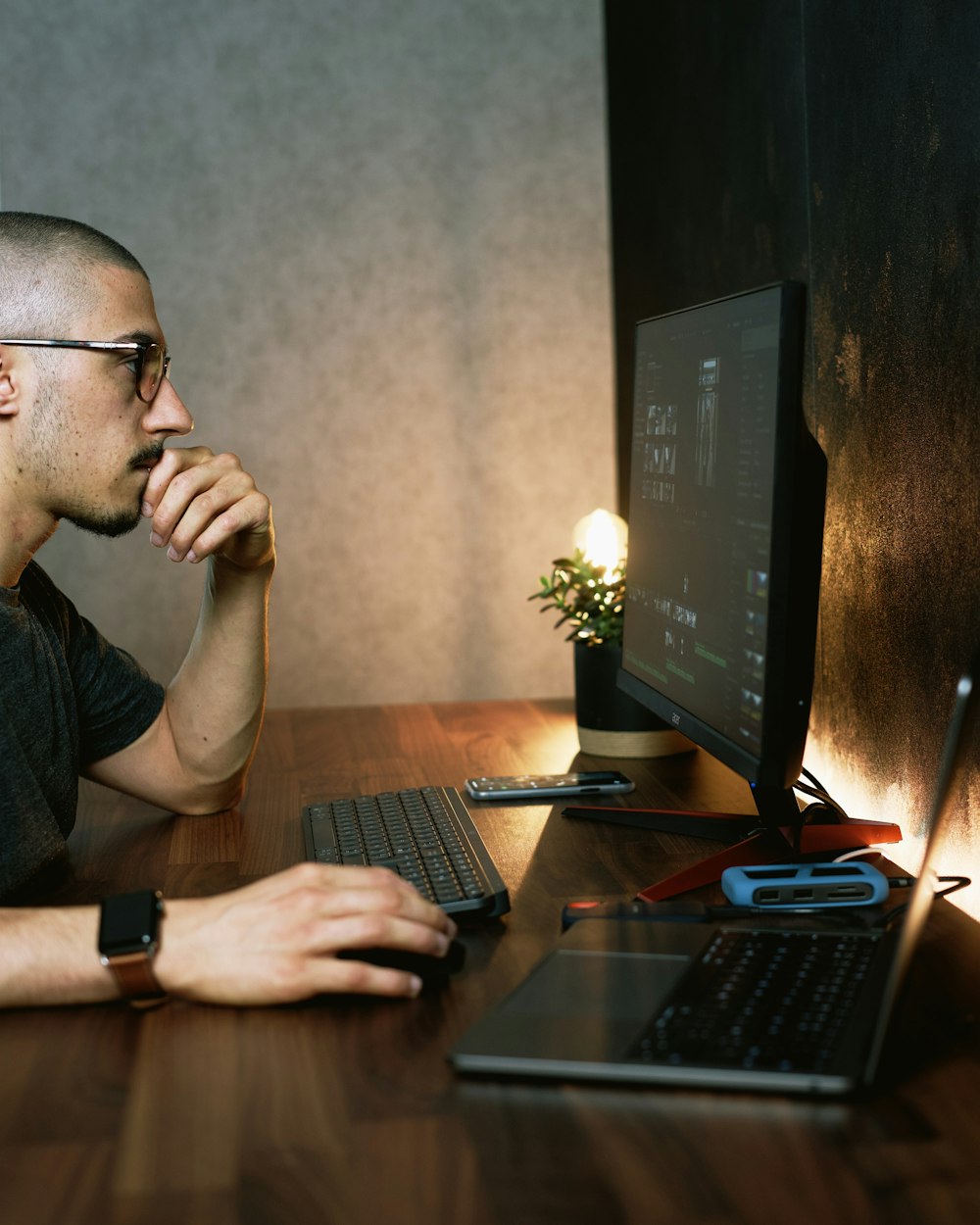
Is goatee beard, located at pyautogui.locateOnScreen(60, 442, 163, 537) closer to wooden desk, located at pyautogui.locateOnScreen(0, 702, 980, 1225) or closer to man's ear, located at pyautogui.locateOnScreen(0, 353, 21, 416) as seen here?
man's ear, located at pyautogui.locateOnScreen(0, 353, 21, 416)

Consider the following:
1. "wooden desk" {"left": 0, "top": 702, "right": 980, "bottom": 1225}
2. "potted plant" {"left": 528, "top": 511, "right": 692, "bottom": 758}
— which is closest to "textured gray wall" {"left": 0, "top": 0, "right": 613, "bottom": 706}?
"potted plant" {"left": 528, "top": 511, "right": 692, "bottom": 758}

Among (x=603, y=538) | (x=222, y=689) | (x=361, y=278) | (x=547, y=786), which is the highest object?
(x=361, y=278)

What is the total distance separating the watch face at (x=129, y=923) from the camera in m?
0.88

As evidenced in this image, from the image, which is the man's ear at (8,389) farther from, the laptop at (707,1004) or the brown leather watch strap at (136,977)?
the laptop at (707,1004)

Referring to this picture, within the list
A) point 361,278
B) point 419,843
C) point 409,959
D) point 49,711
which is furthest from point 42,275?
point 361,278

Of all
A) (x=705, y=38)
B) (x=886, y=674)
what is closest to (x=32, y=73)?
(x=705, y=38)

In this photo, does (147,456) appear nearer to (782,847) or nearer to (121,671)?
(121,671)

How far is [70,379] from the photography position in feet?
4.33

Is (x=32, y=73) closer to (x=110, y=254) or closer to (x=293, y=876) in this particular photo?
(x=110, y=254)

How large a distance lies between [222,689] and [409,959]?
73 centimetres

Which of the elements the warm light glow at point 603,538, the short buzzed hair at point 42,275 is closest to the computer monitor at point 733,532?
the warm light glow at point 603,538

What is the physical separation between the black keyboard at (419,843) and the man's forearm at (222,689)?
0.13m

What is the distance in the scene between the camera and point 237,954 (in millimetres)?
876

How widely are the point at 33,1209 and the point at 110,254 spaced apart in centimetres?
103
